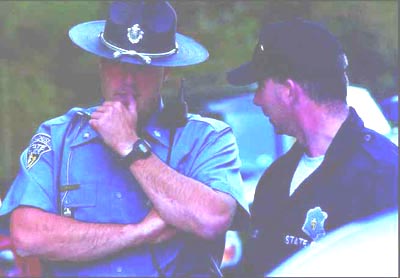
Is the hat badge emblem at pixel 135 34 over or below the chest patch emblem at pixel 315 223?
over

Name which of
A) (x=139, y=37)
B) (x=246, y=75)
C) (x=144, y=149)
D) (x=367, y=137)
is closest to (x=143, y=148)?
(x=144, y=149)

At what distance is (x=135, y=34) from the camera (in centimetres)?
264

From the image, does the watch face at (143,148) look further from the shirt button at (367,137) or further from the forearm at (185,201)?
the shirt button at (367,137)

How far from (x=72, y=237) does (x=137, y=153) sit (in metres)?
0.30

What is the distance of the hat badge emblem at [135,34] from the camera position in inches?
104

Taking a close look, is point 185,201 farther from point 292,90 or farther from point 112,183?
point 292,90

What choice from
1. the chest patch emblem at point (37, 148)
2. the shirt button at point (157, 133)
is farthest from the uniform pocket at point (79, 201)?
the shirt button at point (157, 133)

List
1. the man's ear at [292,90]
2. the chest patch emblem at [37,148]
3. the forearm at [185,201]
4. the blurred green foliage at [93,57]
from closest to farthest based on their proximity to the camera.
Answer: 1. the forearm at [185,201]
2. the chest patch emblem at [37,148]
3. the man's ear at [292,90]
4. the blurred green foliage at [93,57]

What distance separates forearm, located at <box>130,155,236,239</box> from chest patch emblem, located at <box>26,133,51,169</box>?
0.97ft

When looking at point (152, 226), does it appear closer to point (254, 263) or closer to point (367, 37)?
point (254, 263)

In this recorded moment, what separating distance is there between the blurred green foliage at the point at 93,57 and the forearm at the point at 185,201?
0.53 meters

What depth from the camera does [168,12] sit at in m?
2.69

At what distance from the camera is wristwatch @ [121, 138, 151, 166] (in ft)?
8.13

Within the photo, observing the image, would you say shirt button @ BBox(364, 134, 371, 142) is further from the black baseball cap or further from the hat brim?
the hat brim
